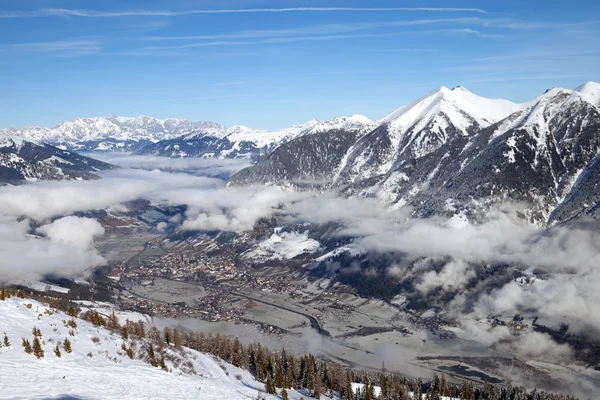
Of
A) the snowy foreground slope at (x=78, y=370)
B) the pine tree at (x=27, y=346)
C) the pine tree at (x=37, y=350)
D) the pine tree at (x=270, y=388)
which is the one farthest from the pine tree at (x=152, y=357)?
the pine tree at (x=270, y=388)

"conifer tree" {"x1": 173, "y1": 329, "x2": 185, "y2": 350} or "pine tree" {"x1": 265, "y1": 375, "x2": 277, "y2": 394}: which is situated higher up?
"conifer tree" {"x1": 173, "y1": 329, "x2": 185, "y2": 350}

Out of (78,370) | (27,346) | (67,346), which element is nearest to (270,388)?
(67,346)

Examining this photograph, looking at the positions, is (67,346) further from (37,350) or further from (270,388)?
(270,388)

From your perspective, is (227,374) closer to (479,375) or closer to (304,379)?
(304,379)

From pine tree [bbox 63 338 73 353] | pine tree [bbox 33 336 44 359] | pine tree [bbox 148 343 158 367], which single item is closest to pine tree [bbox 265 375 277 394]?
pine tree [bbox 148 343 158 367]

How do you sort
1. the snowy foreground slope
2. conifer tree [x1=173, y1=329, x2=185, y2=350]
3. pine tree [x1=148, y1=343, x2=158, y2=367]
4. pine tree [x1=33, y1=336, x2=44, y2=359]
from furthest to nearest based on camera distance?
conifer tree [x1=173, y1=329, x2=185, y2=350] → pine tree [x1=148, y1=343, x2=158, y2=367] → pine tree [x1=33, y1=336, x2=44, y2=359] → the snowy foreground slope

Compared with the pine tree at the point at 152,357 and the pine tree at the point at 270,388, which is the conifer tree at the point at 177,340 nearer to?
the pine tree at the point at 270,388

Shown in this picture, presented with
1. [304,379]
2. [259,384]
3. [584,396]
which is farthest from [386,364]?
[259,384]

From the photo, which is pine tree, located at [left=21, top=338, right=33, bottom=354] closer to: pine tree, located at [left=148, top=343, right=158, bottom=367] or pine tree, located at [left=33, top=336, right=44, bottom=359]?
pine tree, located at [left=33, top=336, right=44, bottom=359]
